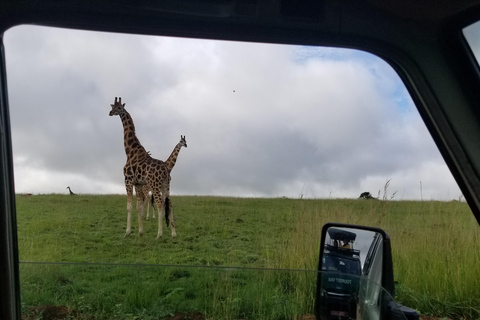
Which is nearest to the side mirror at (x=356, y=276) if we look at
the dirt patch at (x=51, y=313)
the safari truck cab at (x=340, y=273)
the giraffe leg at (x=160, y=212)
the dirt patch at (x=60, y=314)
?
the safari truck cab at (x=340, y=273)

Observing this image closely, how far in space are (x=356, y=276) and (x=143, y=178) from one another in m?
2.97

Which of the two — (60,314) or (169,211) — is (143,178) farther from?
(60,314)

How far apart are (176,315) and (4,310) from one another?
1.81ft

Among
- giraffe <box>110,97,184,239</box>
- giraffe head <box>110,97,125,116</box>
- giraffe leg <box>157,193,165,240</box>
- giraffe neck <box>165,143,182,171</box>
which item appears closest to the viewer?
giraffe head <box>110,97,125,116</box>

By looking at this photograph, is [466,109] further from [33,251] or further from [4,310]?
[33,251]

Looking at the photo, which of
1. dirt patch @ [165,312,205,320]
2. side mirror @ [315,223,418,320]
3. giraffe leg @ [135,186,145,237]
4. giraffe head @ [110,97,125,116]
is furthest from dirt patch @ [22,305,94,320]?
giraffe leg @ [135,186,145,237]

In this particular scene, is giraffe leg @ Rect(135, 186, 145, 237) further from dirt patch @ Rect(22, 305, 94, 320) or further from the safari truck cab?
the safari truck cab

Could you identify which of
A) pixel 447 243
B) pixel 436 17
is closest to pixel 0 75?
pixel 436 17

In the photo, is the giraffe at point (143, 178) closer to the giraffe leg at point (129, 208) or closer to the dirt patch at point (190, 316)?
the giraffe leg at point (129, 208)

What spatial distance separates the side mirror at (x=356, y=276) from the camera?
5.17ft

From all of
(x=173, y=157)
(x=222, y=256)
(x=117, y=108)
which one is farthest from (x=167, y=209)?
(x=117, y=108)

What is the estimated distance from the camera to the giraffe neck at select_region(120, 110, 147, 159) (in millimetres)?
3086

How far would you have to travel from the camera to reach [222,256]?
4430 millimetres

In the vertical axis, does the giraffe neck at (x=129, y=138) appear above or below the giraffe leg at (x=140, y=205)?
above
